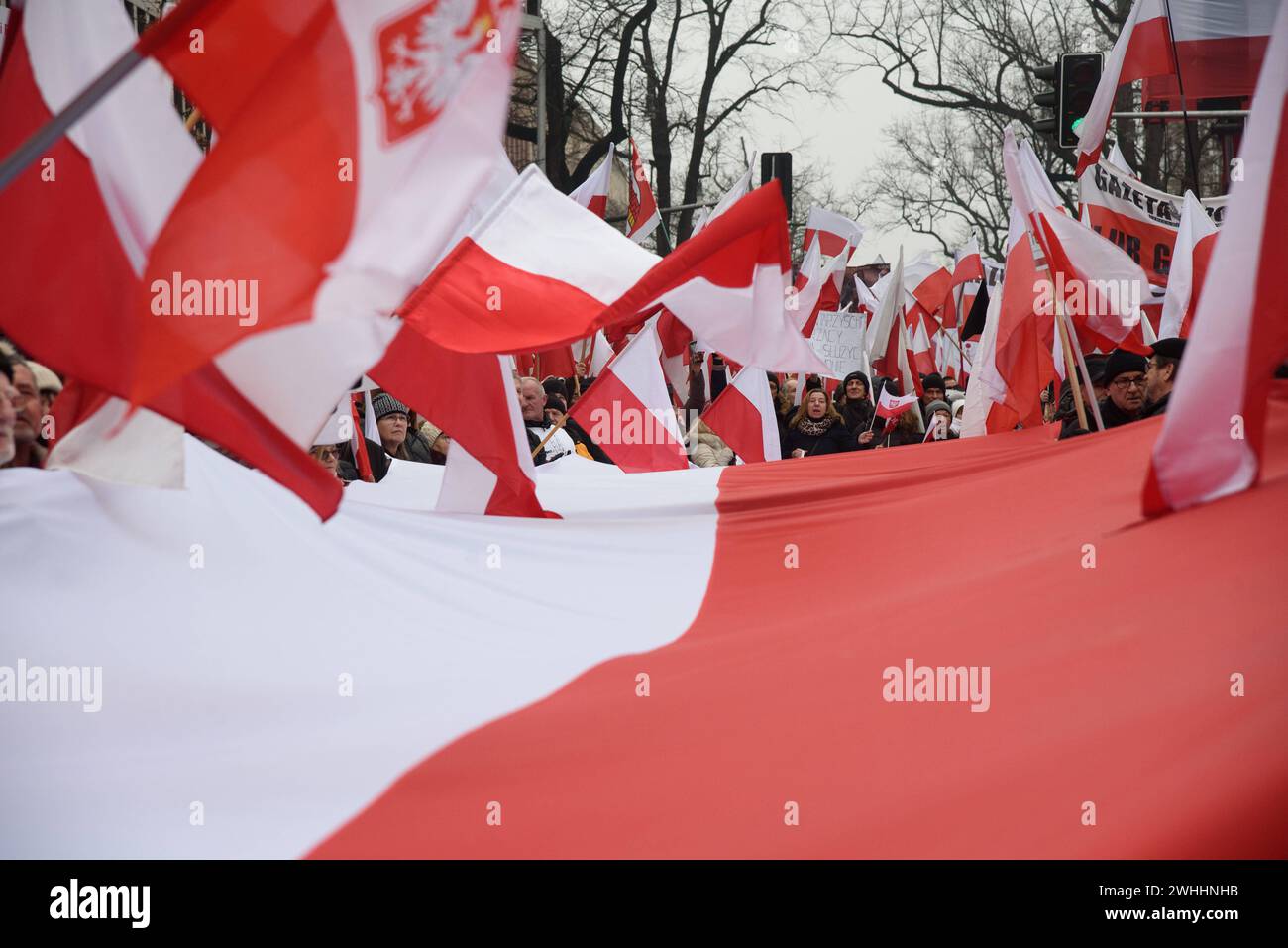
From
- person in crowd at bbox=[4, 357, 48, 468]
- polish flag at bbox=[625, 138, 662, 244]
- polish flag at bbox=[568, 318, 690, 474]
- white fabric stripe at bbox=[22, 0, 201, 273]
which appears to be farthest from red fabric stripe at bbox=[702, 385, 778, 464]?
white fabric stripe at bbox=[22, 0, 201, 273]

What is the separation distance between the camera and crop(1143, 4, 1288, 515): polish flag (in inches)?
137

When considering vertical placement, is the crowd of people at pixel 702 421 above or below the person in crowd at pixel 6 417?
above

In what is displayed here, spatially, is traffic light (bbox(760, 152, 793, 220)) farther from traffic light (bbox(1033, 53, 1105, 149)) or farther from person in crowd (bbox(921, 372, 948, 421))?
person in crowd (bbox(921, 372, 948, 421))

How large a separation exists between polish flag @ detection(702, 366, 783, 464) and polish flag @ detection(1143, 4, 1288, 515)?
6263 millimetres

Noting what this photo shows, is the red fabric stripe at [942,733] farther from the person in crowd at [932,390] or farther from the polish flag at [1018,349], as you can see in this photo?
the person in crowd at [932,390]

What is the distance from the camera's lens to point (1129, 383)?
7.16m

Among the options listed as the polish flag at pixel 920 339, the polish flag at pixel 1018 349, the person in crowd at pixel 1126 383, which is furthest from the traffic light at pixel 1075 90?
the person in crowd at pixel 1126 383

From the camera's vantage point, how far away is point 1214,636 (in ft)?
11.0

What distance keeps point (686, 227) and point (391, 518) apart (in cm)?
2508

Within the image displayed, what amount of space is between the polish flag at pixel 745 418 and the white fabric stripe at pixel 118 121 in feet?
20.1

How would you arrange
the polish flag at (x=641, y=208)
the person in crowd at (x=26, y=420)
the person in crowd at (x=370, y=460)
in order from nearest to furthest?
1. the person in crowd at (x=26, y=420)
2. the person in crowd at (x=370, y=460)
3. the polish flag at (x=641, y=208)

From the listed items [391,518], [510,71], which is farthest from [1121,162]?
[510,71]

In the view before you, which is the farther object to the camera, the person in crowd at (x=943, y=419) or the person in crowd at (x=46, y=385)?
the person in crowd at (x=943, y=419)

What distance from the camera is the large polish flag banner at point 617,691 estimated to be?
3010 millimetres
